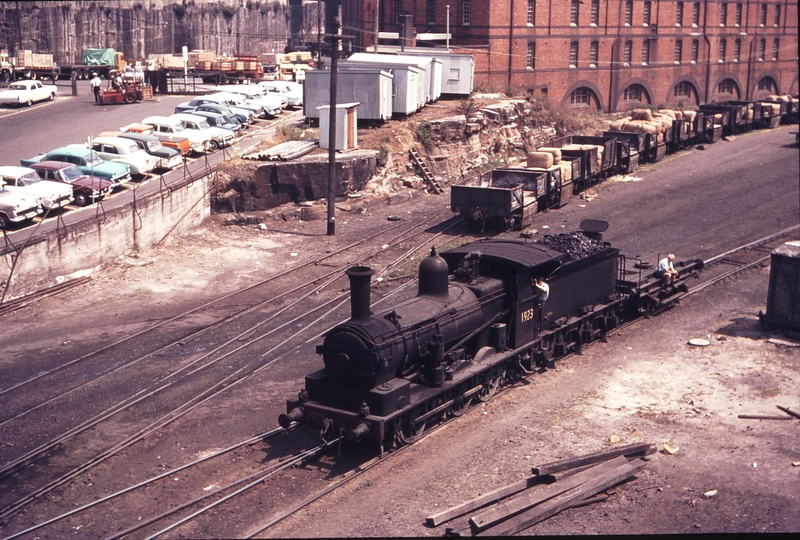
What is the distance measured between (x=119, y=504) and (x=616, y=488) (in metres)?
7.55

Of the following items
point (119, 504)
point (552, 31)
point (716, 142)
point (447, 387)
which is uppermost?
point (552, 31)

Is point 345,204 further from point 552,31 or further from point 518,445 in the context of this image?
point 552,31

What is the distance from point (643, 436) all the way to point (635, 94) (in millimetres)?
50355

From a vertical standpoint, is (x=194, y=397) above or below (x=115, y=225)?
below

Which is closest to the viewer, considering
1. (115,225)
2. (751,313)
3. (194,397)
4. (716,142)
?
(194,397)

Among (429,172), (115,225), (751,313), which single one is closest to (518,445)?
(751,313)

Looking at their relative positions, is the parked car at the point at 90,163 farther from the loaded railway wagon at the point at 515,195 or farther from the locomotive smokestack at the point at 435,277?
the locomotive smokestack at the point at 435,277

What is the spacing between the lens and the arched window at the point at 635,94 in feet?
197

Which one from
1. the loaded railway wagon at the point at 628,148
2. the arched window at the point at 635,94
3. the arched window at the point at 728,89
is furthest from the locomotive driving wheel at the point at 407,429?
the arched window at the point at 728,89

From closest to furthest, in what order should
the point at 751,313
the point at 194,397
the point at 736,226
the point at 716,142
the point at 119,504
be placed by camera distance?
the point at 119,504
the point at 194,397
the point at 751,313
the point at 736,226
the point at 716,142

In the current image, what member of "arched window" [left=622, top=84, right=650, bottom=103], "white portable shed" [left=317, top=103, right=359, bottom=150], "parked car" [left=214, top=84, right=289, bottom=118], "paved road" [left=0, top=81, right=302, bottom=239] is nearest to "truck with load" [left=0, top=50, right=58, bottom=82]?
"paved road" [left=0, top=81, right=302, bottom=239]

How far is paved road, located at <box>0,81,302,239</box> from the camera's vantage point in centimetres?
2941

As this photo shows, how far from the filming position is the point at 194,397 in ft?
53.0

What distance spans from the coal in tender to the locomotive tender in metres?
0.04
